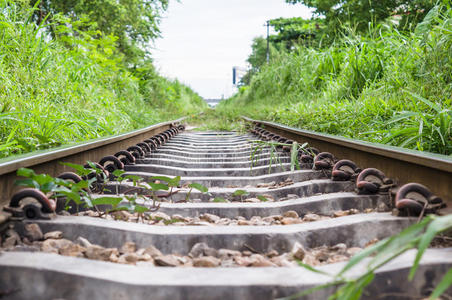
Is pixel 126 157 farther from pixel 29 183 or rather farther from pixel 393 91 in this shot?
pixel 393 91

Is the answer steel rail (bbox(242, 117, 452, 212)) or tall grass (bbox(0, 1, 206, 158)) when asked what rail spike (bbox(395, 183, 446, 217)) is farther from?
tall grass (bbox(0, 1, 206, 158))

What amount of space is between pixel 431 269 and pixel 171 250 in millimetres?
902

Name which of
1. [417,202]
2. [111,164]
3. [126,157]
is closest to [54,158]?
[111,164]

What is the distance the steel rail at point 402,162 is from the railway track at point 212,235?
0.01 m

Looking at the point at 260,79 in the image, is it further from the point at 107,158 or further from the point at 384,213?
the point at 384,213

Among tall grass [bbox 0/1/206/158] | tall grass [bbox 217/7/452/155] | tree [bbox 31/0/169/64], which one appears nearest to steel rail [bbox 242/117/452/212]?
tall grass [bbox 217/7/452/155]

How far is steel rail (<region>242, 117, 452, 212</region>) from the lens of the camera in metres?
1.82

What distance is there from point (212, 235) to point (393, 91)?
3.67 metres

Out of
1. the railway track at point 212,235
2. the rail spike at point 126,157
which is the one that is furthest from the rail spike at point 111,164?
the rail spike at point 126,157

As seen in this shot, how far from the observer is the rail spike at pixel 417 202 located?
1.65m

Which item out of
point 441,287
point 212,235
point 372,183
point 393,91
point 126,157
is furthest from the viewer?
point 393,91

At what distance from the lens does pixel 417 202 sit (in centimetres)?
167

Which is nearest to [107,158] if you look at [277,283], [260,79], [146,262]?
[146,262]

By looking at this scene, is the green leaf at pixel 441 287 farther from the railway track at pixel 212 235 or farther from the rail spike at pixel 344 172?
the rail spike at pixel 344 172
